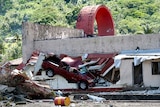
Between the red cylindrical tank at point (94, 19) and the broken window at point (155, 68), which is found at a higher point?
the red cylindrical tank at point (94, 19)

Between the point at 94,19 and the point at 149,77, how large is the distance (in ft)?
→ 37.8

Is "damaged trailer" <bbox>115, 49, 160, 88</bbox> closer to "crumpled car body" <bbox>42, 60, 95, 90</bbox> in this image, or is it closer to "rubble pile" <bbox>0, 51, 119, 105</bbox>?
"rubble pile" <bbox>0, 51, 119, 105</bbox>

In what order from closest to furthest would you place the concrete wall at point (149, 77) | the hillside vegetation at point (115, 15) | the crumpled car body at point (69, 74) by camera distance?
the concrete wall at point (149, 77)
the crumpled car body at point (69, 74)
the hillside vegetation at point (115, 15)

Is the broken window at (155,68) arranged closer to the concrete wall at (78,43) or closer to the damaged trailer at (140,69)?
the damaged trailer at (140,69)

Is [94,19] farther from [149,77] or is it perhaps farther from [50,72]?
[149,77]

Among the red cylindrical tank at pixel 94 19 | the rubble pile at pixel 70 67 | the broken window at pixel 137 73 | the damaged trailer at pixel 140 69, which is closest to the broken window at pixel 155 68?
the damaged trailer at pixel 140 69

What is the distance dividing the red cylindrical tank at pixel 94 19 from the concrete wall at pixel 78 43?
5080 millimetres

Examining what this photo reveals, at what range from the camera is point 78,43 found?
2612cm

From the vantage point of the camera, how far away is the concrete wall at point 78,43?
24.2 meters

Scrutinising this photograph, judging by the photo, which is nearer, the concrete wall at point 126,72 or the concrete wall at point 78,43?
the concrete wall at point 126,72

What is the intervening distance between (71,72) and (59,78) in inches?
39.3

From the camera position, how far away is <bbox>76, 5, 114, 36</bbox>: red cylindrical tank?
32.3 metres

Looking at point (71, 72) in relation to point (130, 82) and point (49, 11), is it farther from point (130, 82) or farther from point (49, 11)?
point (49, 11)

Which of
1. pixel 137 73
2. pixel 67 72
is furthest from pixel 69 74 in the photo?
pixel 137 73
